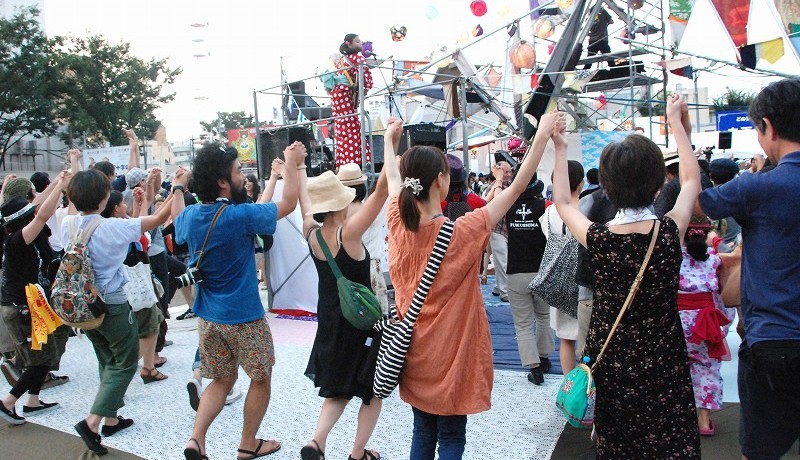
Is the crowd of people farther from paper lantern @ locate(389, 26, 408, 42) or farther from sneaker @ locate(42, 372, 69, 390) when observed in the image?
paper lantern @ locate(389, 26, 408, 42)

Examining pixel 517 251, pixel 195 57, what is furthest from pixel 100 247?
pixel 195 57

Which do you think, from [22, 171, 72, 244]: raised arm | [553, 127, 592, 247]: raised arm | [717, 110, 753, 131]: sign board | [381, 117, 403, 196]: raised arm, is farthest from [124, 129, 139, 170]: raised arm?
[717, 110, 753, 131]: sign board

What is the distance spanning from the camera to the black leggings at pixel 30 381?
4.62 m

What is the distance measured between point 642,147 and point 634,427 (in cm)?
105

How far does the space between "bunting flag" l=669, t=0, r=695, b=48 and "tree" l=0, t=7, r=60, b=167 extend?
2829 centimetres

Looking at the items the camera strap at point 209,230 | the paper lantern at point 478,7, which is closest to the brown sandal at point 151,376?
the camera strap at point 209,230

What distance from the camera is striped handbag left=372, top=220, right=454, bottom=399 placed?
2.58 meters

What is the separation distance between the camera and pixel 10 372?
5.24 metres

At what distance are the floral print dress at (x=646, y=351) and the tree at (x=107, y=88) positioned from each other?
34.0 meters

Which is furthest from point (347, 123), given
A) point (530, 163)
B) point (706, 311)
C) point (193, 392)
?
point (530, 163)

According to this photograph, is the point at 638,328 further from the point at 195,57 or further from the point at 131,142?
the point at 195,57

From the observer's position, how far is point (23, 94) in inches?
1119

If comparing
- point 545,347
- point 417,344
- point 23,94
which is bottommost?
point 545,347

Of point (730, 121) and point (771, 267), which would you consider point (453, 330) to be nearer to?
point (771, 267)
